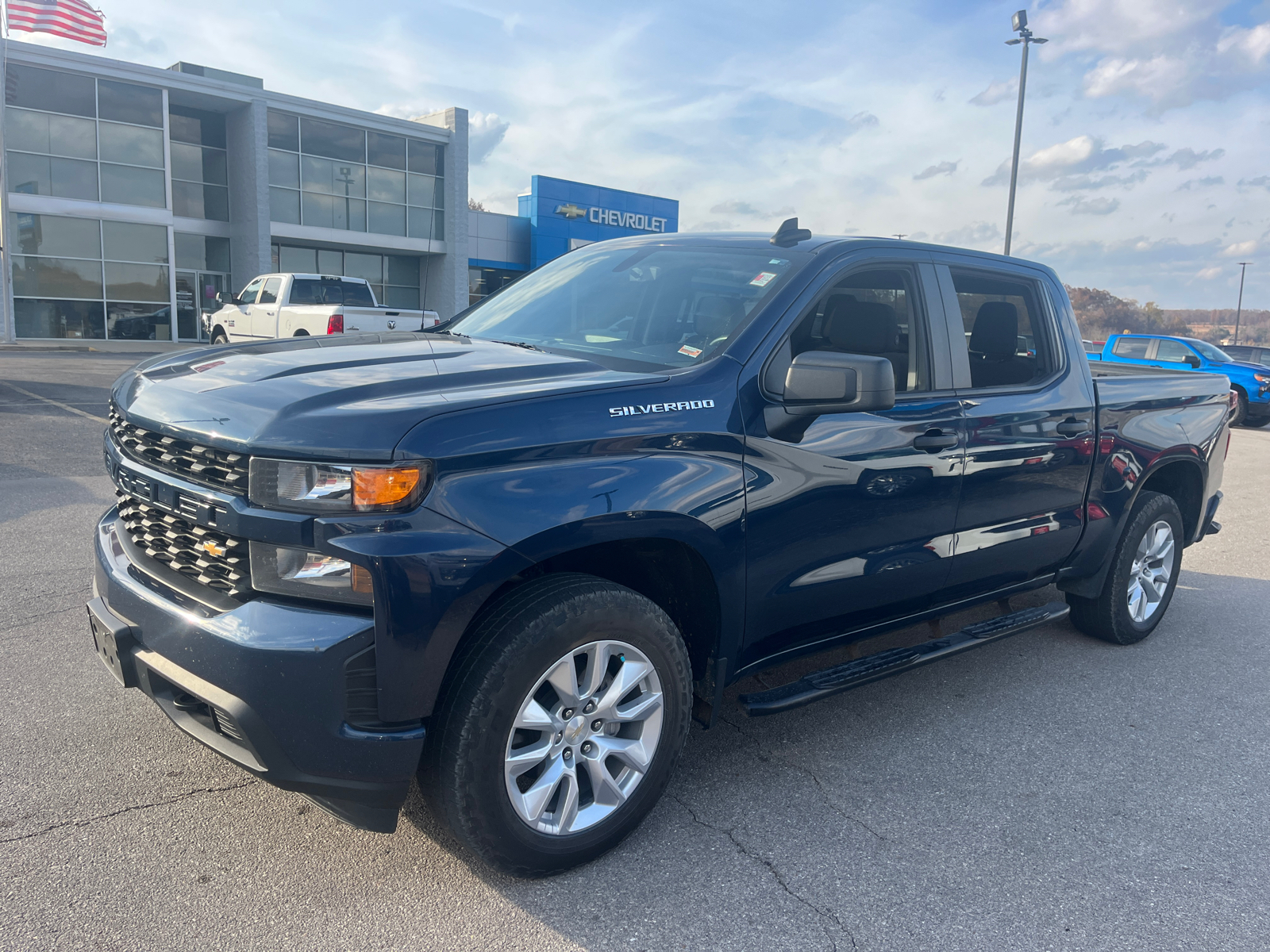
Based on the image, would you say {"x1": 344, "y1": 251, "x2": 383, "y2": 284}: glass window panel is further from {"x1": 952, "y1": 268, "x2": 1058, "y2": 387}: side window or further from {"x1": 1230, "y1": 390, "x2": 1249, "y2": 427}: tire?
{"x1": 952, "y1": 268, "x2": 1058, "y2": 387}: side window

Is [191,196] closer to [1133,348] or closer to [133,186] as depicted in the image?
[133,186]

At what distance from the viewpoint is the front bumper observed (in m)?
2.22

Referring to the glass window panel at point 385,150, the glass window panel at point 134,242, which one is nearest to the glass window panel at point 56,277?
the glass window panel at point 134,242

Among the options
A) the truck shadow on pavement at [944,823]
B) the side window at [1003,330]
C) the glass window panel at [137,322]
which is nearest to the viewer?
the truck shadow on pavement at [944,823]

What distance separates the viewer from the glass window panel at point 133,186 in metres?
24.9

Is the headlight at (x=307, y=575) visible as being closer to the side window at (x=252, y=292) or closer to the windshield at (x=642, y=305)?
the windshield at (x=642, y=305)

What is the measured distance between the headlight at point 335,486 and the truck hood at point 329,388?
34 millimetres

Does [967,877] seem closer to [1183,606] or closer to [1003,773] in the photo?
[1003,773]

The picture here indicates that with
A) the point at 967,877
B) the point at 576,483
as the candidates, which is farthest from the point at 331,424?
the point at 967,877

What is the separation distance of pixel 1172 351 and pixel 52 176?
2687 cm

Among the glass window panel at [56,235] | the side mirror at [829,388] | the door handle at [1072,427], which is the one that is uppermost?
the glass window panel at [56,235]

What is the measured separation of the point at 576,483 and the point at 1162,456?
365 centimetres

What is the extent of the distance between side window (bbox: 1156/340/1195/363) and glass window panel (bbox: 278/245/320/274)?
78.0ft

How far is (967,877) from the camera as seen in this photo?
277 cm
